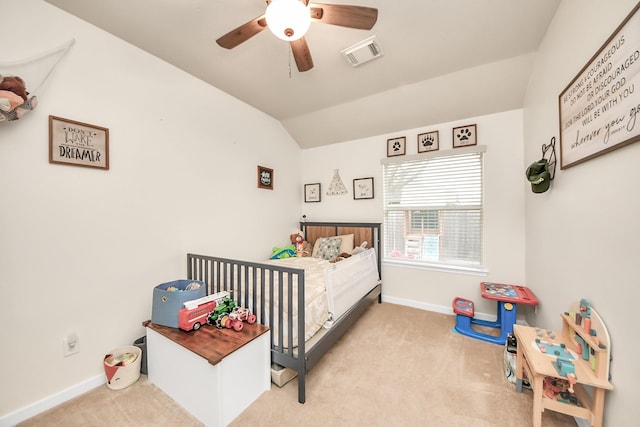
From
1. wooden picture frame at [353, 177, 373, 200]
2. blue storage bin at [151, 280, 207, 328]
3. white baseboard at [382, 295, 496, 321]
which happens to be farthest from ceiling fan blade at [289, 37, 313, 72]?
white baseboard at [382, 295, 496, 321]

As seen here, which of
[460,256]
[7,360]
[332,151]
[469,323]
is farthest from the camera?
[332,151]

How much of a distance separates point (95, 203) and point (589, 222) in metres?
3.26

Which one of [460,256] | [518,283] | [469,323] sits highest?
[460,256]

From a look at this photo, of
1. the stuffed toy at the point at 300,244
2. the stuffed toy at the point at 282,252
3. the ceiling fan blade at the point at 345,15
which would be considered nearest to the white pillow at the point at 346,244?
the stuffed toy at the point at 300,244

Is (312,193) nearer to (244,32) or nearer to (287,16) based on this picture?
(244,32)

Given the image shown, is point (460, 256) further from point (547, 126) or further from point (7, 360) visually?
point (7, 360)

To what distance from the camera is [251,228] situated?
3.04 metres

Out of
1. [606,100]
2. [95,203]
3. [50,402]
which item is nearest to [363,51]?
[606,100]

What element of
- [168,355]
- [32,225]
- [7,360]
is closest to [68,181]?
[32,225]

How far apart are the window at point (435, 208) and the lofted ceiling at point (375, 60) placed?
0.53 m

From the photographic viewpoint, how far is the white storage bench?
4.48 ft

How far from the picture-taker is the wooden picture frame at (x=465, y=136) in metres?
2.72

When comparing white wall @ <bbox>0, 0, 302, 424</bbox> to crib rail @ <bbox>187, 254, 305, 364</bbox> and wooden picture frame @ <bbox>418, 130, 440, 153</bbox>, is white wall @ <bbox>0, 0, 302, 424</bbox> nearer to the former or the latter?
crib rail @ <bbox>187, 254, 305, 364</bbox>

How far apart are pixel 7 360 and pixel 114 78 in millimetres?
2032
